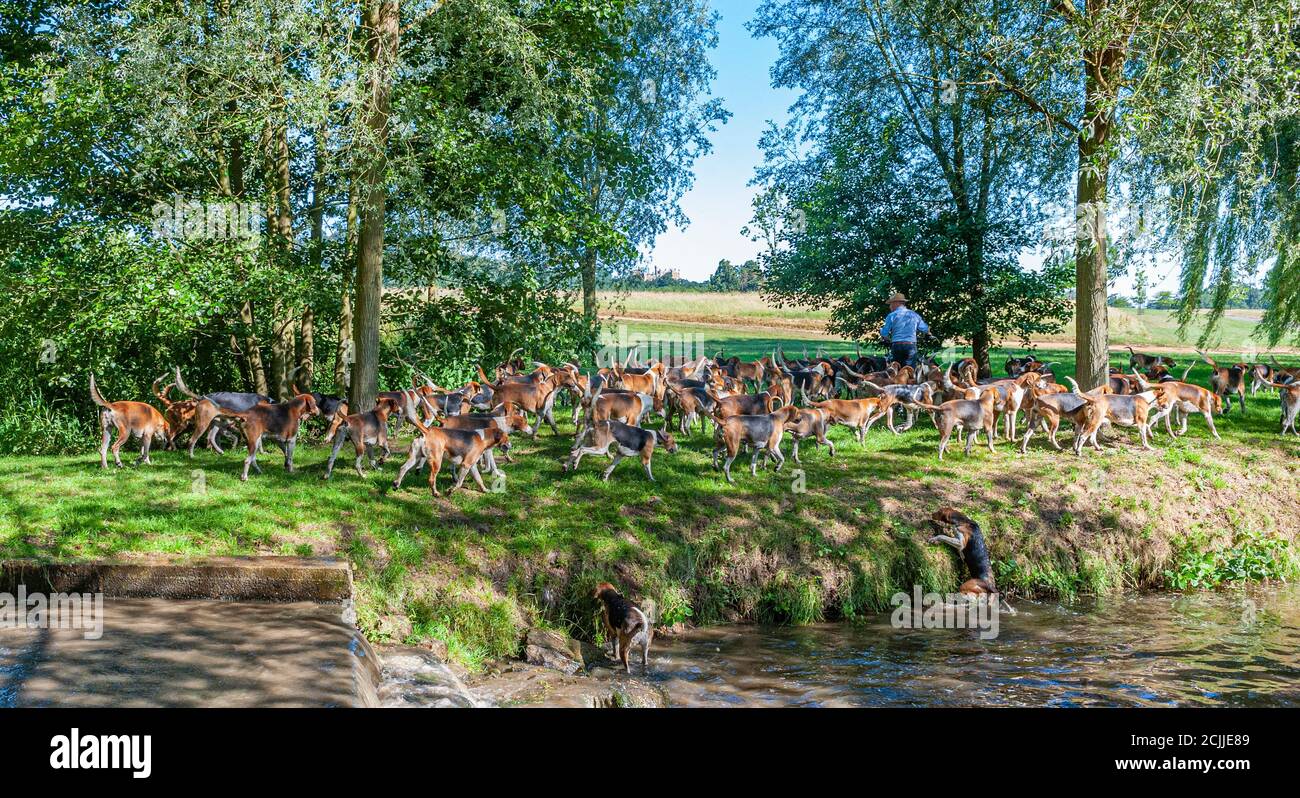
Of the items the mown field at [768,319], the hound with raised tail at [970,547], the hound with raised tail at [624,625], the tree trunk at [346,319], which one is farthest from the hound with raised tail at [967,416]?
the mown field at [768,319]

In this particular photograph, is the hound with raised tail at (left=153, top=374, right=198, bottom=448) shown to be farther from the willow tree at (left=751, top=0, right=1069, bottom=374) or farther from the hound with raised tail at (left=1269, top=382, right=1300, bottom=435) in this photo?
the hound with raised tail at (left=1269, top=382, right=1300, bottom=435)

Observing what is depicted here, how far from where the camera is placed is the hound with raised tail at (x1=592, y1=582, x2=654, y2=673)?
9500 mm

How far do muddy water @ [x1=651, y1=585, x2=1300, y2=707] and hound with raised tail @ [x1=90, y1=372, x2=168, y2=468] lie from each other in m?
7.68

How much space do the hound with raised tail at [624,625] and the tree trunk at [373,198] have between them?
699cm

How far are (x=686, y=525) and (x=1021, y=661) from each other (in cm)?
418

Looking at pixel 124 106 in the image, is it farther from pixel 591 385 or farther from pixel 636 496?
pixel 636 496

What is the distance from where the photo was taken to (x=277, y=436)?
1257cm

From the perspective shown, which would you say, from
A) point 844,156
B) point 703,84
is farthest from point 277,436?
point 703,84

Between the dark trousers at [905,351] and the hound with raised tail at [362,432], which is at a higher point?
the dark trousers at [905,351]

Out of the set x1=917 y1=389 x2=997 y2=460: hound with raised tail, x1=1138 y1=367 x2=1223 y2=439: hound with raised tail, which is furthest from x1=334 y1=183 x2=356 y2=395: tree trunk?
x1=1138 y1=367 x2=1223 y2=439: hound with raised tail

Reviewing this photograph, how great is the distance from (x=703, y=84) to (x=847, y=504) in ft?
75.0

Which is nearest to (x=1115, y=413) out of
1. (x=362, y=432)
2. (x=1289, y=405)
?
(x=1289, y=405)

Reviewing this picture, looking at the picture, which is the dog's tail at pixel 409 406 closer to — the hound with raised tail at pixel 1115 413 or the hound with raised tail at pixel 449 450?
the hound with raised tail at pixel 449 450

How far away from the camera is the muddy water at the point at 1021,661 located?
9062mm
